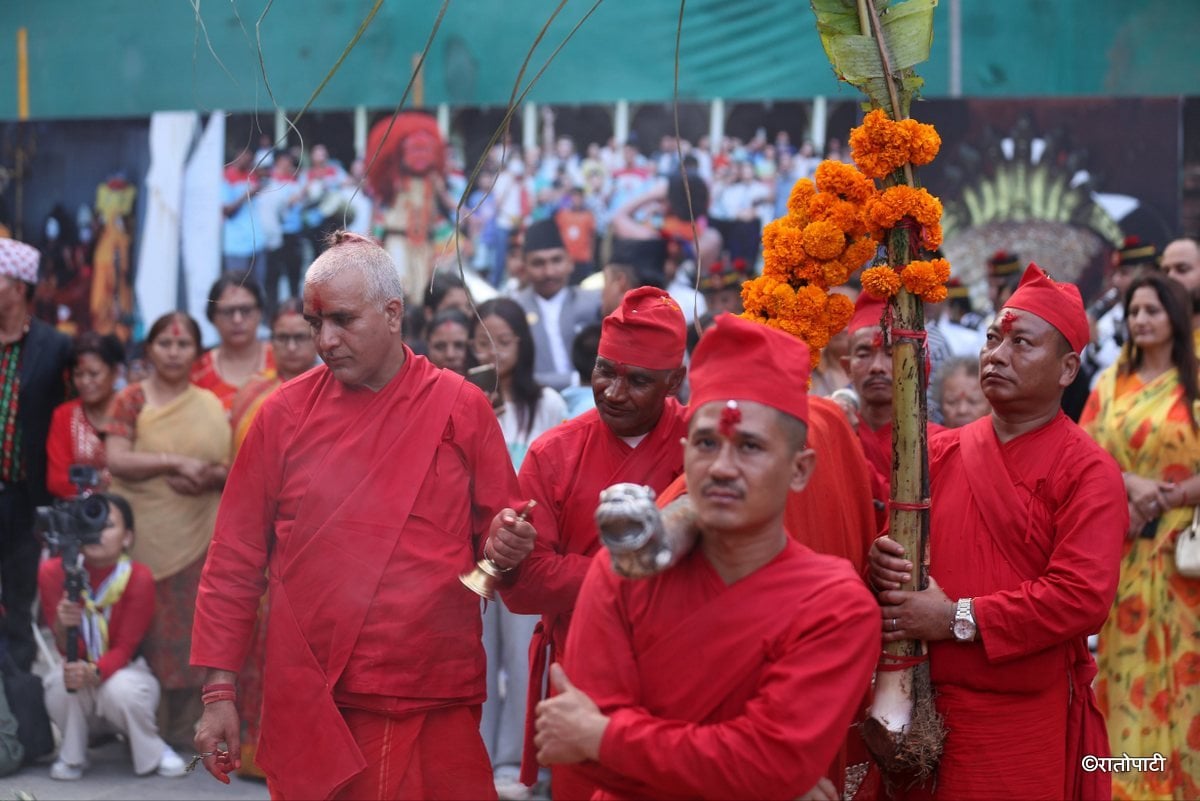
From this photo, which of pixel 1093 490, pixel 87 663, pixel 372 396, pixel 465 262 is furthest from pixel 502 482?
pixel 465 262

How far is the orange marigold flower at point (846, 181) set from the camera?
13.0 feet

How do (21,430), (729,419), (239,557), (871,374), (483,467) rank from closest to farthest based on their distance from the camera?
(729,419), (239,557), (483,467), (871,374), (21,430)

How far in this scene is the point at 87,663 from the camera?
6.73 m

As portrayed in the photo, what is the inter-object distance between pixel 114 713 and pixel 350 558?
10.7 feet

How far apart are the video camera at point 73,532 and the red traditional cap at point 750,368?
4647mm

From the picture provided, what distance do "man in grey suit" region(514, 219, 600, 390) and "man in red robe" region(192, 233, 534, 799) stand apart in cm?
389

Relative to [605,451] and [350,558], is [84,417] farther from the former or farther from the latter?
[605,451]

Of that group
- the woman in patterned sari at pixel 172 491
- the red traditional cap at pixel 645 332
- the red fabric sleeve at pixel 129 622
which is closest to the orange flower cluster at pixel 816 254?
the red traditional cap at pixel 645 332

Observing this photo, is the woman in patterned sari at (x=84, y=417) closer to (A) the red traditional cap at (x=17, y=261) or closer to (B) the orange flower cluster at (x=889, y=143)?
(A) the red traditional cap at (x=17, y=261)

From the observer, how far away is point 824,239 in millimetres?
3979

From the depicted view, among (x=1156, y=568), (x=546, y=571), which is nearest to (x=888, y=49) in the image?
(x=546, y=571)

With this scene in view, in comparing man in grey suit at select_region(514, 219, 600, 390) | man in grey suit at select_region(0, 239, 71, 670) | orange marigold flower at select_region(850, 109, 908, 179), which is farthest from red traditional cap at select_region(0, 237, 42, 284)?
orange marigold flower at select_region(850, 109, 908, 179)

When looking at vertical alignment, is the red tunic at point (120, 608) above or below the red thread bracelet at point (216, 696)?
below

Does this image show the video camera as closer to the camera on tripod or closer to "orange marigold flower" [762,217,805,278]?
the camera on tripod
